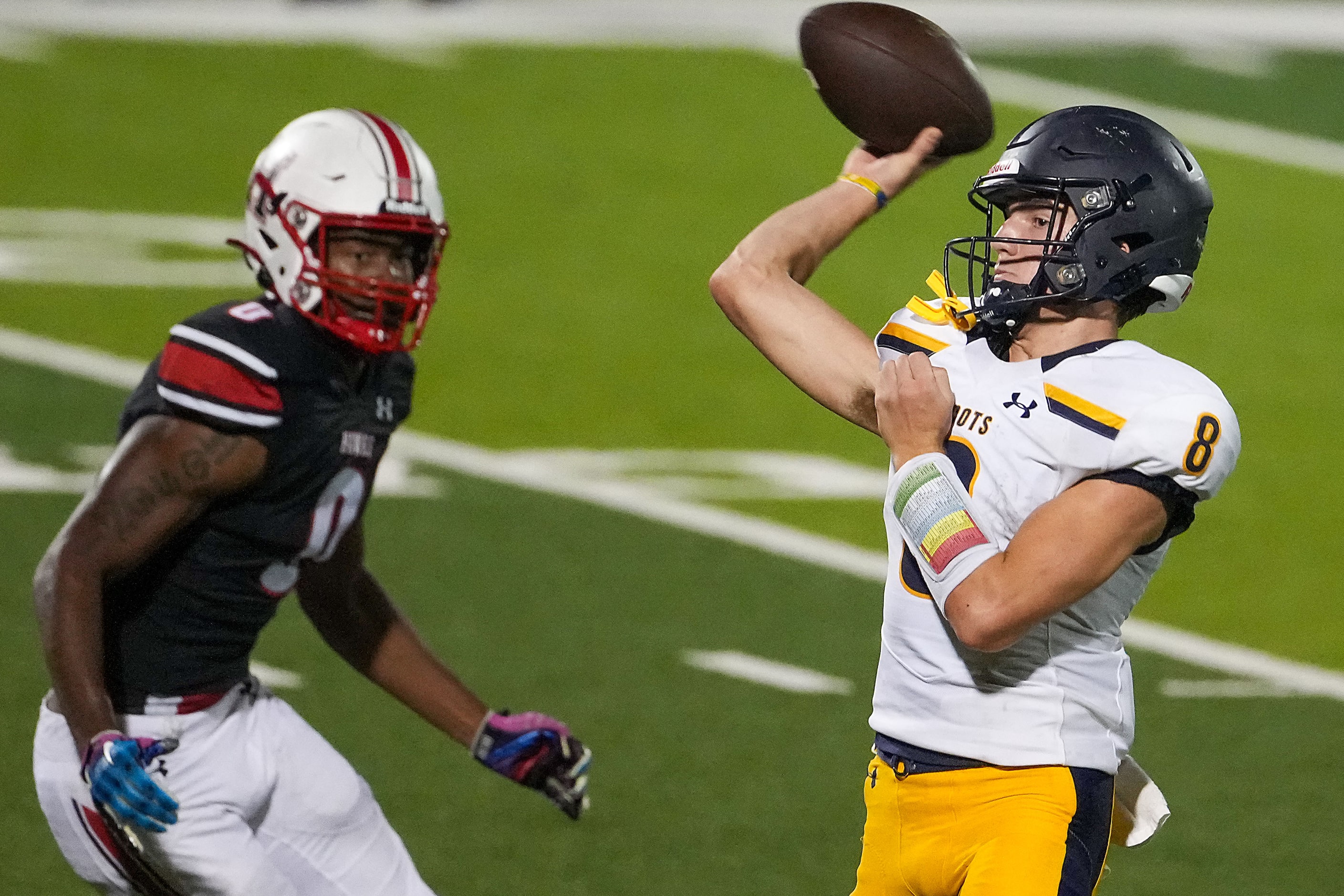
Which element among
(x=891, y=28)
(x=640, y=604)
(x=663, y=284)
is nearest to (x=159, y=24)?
(x=663, y=284)

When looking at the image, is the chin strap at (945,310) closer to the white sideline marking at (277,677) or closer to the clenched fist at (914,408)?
the clenched fist at (914,408)

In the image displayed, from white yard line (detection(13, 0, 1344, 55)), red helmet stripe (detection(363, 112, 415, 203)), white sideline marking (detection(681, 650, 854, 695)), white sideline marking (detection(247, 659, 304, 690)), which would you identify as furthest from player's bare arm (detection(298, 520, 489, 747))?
white yard line (detection(13, 0, 1344, 55))

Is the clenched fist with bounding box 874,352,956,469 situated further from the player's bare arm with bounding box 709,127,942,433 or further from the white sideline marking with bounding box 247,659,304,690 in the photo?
the white sideline marking with bounding box 247,659,304,690

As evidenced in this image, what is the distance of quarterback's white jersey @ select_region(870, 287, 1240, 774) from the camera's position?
130 inches

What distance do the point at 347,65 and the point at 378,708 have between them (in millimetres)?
10095

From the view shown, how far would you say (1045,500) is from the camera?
3393 mm

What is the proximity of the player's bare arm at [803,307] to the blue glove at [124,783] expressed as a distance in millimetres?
1200

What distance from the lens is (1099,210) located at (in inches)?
134

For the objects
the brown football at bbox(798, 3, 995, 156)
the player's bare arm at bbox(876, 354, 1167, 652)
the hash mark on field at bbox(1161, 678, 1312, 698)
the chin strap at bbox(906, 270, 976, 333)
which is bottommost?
the hash mark on field at bbox(1161, 678, 1312, 698)

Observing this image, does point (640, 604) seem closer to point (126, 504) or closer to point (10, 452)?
point (10, 452)

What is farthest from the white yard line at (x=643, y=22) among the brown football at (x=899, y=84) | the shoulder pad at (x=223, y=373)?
the shoulder pad at (x=223, y=373)

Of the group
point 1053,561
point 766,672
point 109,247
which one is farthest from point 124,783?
point 109,247

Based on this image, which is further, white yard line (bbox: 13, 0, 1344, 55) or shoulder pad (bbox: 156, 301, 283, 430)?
white yard line (bbox: 13, 0, 1344, 55)

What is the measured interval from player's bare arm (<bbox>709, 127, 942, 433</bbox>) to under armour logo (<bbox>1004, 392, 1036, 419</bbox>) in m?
0.29
